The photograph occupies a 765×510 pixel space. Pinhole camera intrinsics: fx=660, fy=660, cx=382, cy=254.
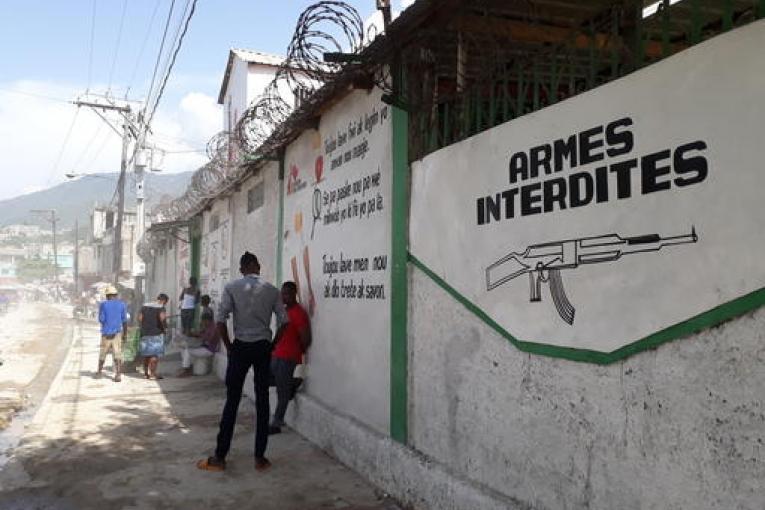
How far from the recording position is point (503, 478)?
3469 mm

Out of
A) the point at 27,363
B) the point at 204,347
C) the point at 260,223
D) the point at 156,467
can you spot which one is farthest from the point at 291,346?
the point at 27,363

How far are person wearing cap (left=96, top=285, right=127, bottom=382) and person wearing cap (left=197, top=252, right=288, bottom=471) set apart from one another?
599cm

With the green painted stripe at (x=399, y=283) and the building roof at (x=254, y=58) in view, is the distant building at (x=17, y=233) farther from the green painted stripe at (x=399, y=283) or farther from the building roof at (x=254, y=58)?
the green painted stripe at (x=399, y=283)

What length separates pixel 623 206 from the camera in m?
2.71

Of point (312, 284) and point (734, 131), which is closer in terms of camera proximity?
point (734, 131)

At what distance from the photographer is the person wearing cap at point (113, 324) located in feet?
35.3

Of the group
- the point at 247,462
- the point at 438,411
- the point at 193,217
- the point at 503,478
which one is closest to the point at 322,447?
the point at 247,462

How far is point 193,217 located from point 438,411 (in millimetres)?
12971

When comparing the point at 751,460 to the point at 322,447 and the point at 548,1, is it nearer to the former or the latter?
the point at 548,1

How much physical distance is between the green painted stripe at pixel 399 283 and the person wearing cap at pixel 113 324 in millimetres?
7433

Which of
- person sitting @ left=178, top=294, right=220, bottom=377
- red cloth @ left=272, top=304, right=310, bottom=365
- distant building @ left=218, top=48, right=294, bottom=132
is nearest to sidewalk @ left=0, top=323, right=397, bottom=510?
red cloth @ left=272, top=304, right=310, bottom=365

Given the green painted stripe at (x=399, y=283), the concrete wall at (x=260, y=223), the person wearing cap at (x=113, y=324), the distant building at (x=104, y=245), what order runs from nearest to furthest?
the green painted stripe at (x=399, y=283)
the concrete wall at (x=260, y=223)
the person wearing cap at (x=113, y=324)
the distant building at (x=104, y=245)

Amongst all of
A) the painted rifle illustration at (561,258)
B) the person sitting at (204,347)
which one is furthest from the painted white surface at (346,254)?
the person sitting at (204,347)

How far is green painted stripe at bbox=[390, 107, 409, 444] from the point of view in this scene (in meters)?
4.58
